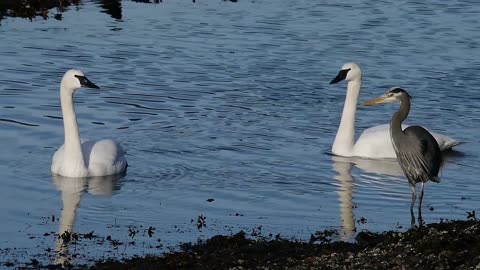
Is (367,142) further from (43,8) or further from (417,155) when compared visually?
(43,8)

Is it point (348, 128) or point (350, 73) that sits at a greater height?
point (350, 73)

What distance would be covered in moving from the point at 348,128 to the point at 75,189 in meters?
4.89

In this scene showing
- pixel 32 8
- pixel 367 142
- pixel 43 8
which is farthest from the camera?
pixel 43 8

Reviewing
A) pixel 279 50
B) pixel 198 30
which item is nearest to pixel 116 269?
pixel 279 50

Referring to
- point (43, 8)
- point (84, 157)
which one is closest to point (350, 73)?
point (84, 157)

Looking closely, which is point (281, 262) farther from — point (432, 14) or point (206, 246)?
point (432, 14)

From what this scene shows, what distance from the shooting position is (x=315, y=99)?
22.2 m

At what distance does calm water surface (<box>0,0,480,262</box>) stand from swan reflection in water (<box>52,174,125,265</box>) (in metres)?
0.04

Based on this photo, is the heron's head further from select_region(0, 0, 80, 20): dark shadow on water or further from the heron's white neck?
select_region(0, 0, 80, 20): dark shadow on water

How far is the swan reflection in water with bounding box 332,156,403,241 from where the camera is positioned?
14480mm

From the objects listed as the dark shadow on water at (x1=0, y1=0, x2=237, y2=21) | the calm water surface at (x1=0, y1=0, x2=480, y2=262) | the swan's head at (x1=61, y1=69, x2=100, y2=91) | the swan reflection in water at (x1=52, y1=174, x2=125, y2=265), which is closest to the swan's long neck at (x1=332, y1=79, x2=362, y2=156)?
the calm water surface at (x1=0, y1=0, x2=480, y2=262)

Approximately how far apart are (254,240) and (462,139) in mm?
7680

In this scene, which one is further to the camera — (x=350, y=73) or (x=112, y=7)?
(x=112, y=7)

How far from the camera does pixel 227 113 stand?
20.7 m
